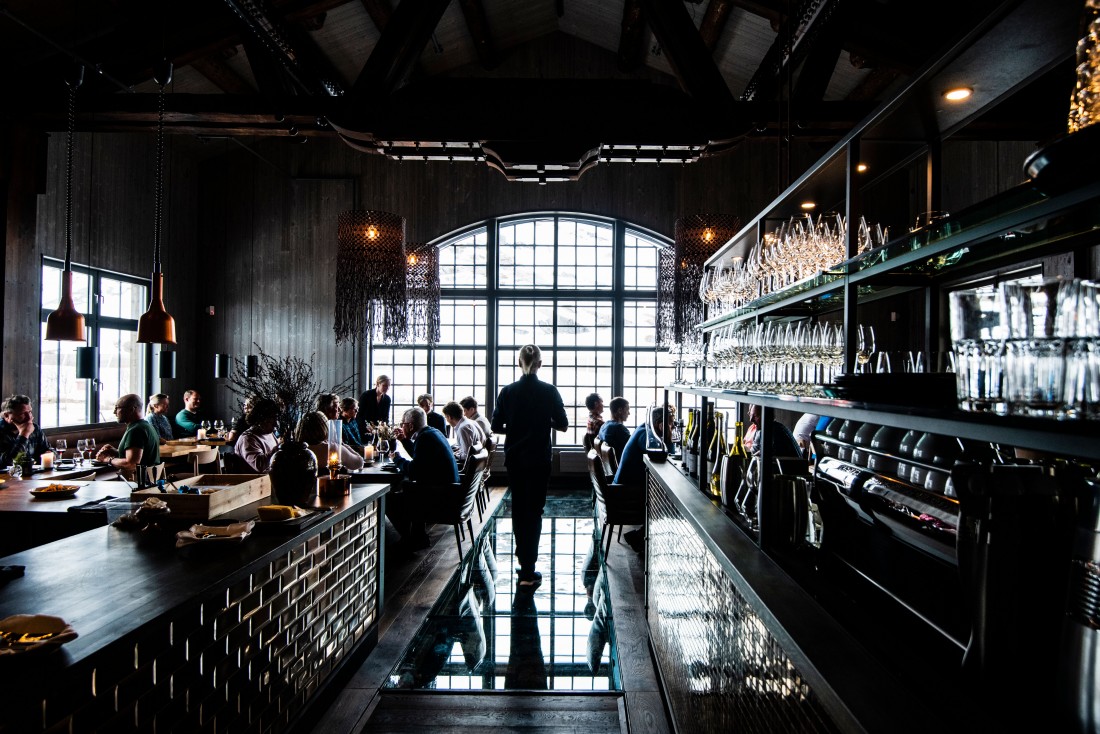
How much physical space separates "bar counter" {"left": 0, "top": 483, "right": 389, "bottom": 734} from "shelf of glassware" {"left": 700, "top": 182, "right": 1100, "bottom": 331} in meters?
1.95

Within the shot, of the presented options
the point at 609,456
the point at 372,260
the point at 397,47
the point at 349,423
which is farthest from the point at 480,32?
the point at 609,456

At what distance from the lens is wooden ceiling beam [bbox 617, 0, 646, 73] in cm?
837

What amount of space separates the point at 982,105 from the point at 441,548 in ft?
17.1

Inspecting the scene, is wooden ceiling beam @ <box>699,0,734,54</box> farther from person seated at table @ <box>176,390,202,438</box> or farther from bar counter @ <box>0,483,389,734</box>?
person seated at table @ <box>176,390,202,438</box>

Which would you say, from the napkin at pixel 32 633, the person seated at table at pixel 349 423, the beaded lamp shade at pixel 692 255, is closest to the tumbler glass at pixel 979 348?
the napkin at pixel 32 633

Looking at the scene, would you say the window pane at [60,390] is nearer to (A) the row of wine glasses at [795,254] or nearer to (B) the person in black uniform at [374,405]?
(B) the person in black uniform at [374,405]

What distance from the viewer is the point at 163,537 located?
8.27 ft

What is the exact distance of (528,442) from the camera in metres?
5.07

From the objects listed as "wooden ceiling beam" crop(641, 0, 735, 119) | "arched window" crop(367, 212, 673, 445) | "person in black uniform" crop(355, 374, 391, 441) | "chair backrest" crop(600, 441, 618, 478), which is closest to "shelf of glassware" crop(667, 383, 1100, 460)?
"wooden ceiling beam" crop(641, 0, 735, 119)

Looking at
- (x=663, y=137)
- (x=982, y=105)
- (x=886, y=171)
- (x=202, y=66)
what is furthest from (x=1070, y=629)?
(x=202, y=66)

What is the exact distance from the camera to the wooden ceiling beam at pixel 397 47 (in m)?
4.67

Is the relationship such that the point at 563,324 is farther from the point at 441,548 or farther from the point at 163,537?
the point at 163,537

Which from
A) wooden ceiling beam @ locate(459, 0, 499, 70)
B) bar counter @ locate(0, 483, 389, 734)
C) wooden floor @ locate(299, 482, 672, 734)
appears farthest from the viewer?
wooden ceiling beam @ locate(459, 0, 499, 70)

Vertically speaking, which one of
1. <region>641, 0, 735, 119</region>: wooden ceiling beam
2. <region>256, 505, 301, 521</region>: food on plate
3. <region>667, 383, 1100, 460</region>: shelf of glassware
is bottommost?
<region>256, 505, 301, 521</region>: food on plate
